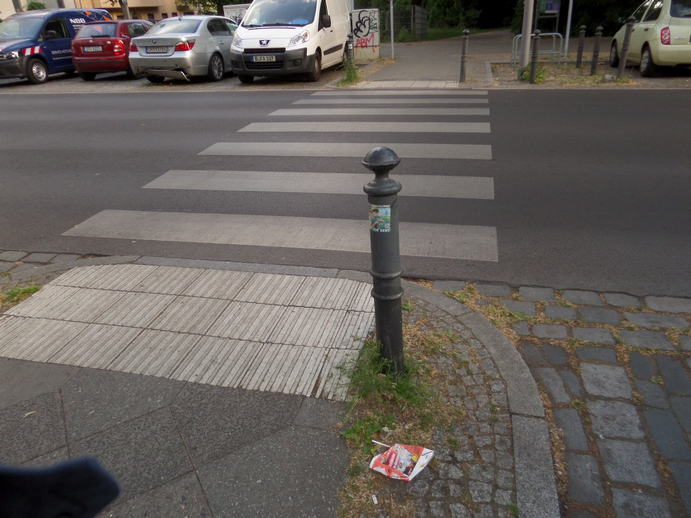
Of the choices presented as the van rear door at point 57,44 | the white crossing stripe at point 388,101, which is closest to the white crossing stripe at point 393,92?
the white crossing stripe at point 388,101

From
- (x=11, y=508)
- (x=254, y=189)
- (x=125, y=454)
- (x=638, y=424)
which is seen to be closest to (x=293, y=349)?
(x=125, y=454)

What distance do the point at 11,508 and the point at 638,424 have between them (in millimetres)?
2789

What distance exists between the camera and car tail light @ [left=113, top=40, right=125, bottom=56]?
17.6m

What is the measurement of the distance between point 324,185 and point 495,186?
2.00 m

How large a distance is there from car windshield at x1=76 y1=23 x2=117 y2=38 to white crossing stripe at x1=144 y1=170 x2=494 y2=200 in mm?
13390

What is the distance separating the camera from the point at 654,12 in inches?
532

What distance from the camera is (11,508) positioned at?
43.8 inches

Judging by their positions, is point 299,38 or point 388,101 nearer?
point 388,101

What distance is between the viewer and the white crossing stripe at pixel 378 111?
10.4m

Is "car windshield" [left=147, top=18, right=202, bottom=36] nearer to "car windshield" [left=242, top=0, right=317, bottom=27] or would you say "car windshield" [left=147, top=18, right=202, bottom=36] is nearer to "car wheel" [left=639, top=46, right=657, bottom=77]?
"car windshield" [left=242, top=0, right=317, bottom=27]

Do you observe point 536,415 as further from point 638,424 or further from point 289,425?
point 289,425

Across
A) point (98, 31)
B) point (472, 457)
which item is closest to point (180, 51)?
point (98, 31)

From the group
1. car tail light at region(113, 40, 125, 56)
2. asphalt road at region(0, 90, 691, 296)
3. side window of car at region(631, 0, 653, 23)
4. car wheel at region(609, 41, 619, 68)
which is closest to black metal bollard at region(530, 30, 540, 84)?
asphalt road at region(0, 90, 691, 296)

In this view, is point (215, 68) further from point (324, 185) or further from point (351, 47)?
point (324, 185)
